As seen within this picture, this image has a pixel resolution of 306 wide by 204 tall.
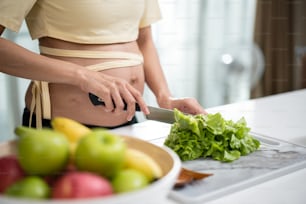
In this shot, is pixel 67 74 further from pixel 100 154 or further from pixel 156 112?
pixel 100 154

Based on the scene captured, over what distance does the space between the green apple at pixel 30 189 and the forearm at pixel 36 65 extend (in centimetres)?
52

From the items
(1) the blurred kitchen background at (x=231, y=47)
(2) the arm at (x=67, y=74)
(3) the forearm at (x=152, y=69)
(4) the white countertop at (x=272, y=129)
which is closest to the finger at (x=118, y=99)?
(2) the arm at (x=67, y=74)

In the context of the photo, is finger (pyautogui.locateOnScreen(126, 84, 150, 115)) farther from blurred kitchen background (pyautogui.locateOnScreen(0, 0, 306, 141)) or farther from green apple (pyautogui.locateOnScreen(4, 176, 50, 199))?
blurred kitchen background (pyautogui.locateOnScreen(0, 0, 306, 141))

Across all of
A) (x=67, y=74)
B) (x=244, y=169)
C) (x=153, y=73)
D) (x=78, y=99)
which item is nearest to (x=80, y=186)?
(x=244, y=169)

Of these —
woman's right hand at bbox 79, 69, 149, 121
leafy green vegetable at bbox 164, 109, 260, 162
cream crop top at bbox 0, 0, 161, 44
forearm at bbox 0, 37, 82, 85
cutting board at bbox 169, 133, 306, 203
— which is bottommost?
cutting board at bbox 169, 133, 306, 203

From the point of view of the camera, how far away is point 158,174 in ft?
1.78

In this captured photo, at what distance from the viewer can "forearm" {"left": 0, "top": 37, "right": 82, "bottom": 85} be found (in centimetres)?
99

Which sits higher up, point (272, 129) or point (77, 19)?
point (77, 19)

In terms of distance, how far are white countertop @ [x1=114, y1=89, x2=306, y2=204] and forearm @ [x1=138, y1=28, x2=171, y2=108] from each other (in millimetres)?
140

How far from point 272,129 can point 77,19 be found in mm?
509

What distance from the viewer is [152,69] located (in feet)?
4.31

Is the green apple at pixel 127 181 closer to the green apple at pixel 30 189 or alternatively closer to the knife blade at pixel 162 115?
the green apple at pixel 30 189

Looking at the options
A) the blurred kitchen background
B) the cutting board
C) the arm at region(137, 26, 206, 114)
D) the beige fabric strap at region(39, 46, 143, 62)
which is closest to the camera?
the cutting board

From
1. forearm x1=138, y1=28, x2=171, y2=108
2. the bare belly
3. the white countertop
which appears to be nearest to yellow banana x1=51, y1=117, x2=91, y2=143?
the white countertop
